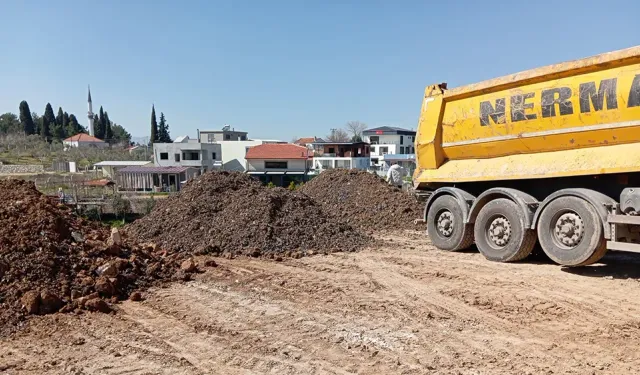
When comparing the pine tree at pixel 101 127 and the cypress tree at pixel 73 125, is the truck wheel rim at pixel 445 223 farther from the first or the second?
the pine tree at pixel 101 127

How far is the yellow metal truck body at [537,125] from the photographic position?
670cm

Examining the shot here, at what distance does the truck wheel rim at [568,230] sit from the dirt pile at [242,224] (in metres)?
3.88

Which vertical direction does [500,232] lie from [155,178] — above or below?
below

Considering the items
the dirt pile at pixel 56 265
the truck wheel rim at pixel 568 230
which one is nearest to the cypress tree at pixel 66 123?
the dirt pile at pixel 56 265

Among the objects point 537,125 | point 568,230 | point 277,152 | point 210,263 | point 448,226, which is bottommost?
point 210,263

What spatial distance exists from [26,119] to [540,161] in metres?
86.6

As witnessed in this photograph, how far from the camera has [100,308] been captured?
225 inches

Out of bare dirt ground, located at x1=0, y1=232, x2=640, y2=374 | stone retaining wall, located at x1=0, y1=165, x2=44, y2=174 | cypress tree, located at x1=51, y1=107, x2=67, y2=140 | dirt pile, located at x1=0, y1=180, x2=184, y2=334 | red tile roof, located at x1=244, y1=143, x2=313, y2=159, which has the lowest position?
bare dirt ground, located at x1=0, y1=232, x2=640, y2=374

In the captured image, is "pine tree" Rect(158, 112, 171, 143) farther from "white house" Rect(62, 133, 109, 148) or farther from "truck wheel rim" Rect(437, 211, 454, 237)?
"truck wheel rim" Rect(437, 211, 454, 237)

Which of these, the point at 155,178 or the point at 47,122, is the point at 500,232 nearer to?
the point at 155,178

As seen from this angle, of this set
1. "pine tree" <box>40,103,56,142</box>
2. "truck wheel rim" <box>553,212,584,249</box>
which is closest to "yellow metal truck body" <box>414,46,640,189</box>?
"truck wheel rim" <box>553,212,584,249</box>

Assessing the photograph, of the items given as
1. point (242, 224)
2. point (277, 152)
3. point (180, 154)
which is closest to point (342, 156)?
point (277, 152)

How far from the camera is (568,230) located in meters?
7.09

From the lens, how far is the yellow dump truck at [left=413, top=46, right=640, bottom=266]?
6.67 meters
